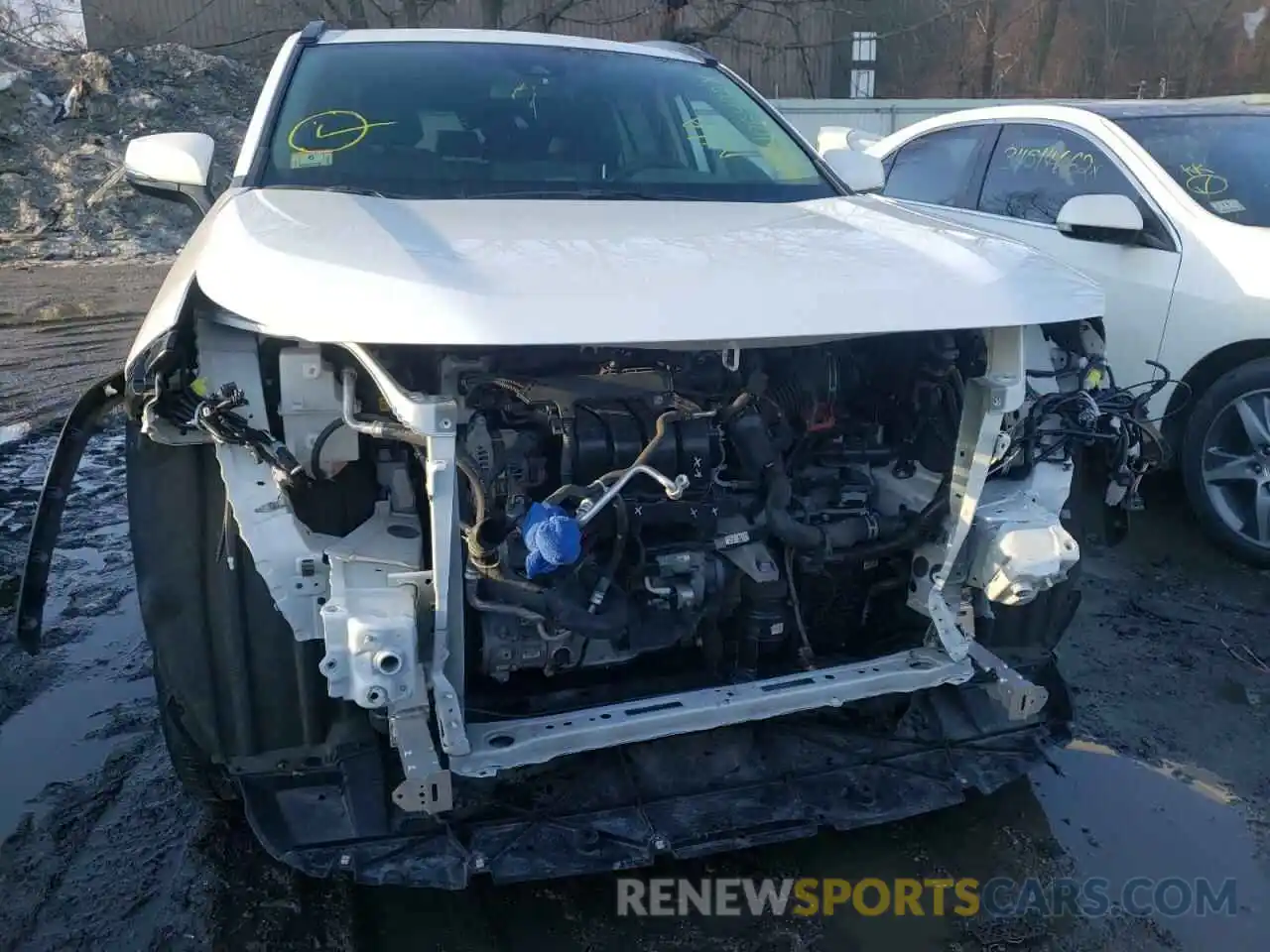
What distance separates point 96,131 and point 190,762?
646 inches

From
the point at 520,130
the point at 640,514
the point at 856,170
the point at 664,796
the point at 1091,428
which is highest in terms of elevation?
the point at 520,130

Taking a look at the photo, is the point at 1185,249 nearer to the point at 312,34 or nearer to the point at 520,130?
the point at 520,130

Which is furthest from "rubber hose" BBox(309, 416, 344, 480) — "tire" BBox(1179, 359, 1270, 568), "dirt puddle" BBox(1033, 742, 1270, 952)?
"tire" BBox(1179, 359, 1270, 568)

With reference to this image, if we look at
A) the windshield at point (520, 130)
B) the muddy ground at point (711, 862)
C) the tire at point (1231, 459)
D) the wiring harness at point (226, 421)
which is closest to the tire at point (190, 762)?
the muddy ground at point (711, 862)

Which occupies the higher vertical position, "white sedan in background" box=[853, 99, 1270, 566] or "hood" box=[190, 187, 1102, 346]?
"hood" box=[190, 187, 1102, 346]

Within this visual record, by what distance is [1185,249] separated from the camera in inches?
175

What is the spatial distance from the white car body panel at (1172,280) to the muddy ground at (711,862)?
3.50 ft

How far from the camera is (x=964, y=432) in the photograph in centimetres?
253

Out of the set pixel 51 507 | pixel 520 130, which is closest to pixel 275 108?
pixel 520 130

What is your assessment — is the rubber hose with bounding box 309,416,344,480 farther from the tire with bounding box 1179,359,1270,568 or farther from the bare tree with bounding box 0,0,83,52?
the bare tree with bounding box 0,0,83,52

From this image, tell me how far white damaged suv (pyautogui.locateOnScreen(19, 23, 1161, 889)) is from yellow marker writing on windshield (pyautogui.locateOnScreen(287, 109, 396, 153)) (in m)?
0.04

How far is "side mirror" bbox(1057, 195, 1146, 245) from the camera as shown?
14.1 feet

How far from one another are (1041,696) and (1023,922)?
0.54 meters

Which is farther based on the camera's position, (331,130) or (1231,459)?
(1231,459)
